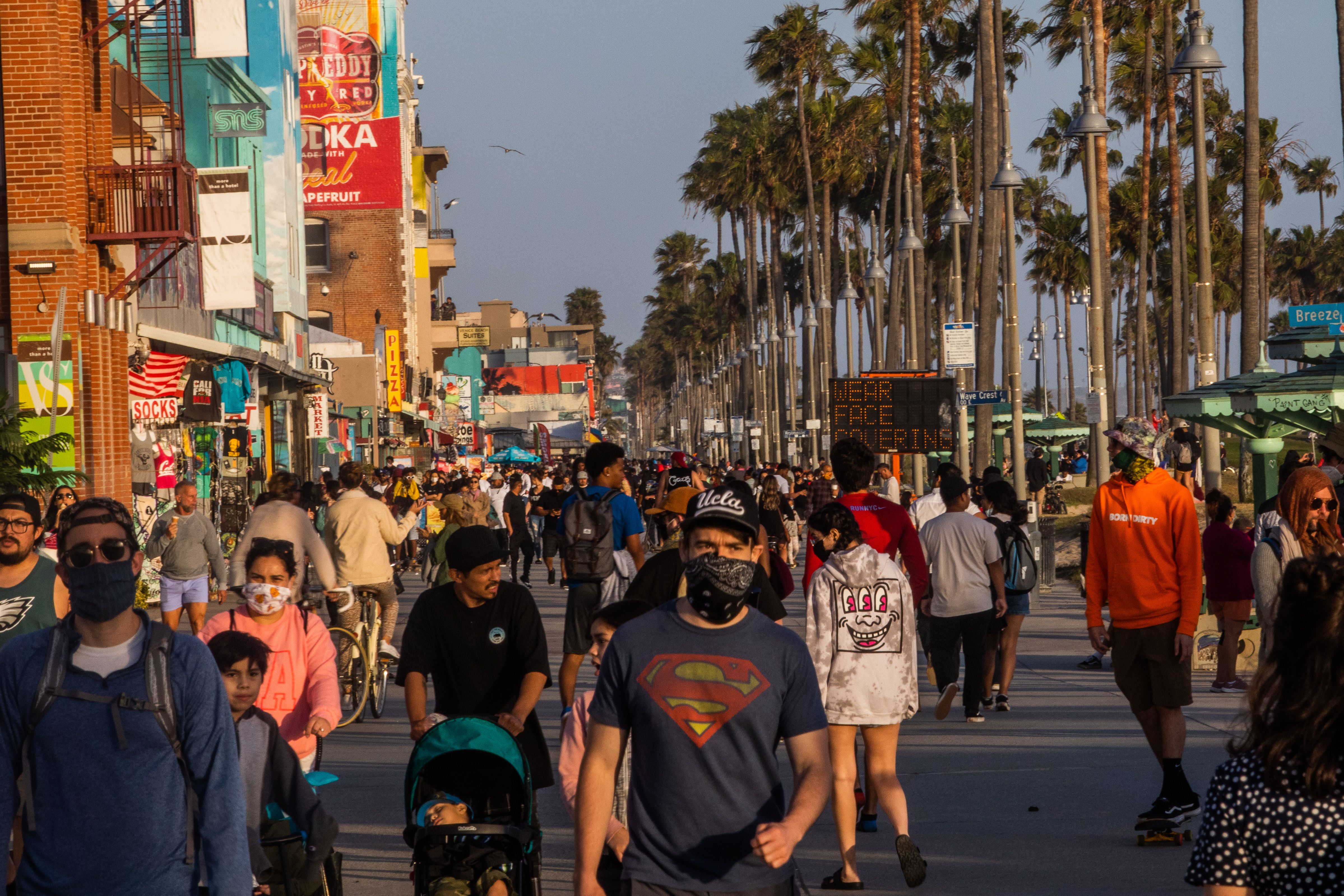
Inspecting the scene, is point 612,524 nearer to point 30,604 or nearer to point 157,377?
point 30,604

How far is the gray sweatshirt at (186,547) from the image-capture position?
575 inches

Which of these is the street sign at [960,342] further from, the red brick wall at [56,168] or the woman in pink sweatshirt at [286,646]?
the woman in pink sweatshirt at [286,646]

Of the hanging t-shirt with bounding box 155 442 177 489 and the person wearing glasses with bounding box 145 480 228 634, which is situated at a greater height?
the hanging t-shirt with bounding box 155 442 177 489

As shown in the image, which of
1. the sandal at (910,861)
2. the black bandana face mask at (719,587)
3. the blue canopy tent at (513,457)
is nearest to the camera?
the black bandana face mask at (719,587)

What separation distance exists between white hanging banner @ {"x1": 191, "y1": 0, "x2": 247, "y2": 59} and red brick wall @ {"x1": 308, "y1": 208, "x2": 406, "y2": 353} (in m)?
44.0

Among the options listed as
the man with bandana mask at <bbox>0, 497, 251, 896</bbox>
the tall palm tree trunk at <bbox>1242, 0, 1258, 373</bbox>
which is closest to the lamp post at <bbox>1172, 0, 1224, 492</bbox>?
the tall palm tree trunk at <bbox>1242, 0, 1258, 373</bbox>

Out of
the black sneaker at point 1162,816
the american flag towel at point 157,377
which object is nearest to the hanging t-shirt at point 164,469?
the american flag towel at point 157,377

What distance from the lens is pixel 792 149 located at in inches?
2751

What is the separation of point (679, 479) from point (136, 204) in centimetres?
824

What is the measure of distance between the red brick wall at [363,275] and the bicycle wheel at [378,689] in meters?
55.9

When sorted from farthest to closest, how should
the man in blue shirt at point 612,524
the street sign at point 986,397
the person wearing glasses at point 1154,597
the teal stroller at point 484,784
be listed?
the street sign at point 986,397
the man in blue shirt at point 612,524
the person wearing glasses at point 1154,597
the teal stroller at point 484,784

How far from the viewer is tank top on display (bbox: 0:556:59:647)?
6.25 meters

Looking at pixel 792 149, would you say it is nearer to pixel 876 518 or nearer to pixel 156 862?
pixel 876 518

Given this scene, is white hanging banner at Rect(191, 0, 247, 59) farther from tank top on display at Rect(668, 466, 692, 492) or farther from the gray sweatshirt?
the gray sweatshirt
